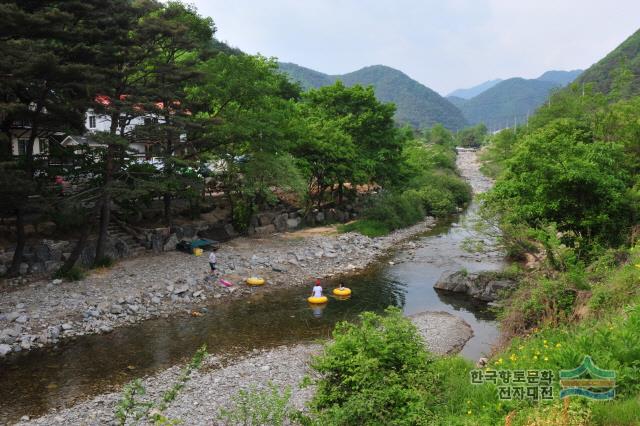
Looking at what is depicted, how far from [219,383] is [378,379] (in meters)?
6.31

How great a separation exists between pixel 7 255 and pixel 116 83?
870cm

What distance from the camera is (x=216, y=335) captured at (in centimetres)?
1636

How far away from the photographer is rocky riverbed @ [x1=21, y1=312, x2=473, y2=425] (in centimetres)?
1085

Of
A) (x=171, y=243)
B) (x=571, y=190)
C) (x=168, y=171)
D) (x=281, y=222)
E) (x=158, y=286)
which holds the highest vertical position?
(x=571, y=190)

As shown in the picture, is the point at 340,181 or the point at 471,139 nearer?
the point at 340,181

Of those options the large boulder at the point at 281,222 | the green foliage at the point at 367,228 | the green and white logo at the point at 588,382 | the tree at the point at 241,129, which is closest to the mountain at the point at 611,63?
the green foliage at the point at 367,228

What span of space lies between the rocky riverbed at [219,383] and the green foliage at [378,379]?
3.45 metres

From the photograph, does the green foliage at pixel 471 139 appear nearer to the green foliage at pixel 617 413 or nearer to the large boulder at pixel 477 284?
the large boulder at pixel 477 284

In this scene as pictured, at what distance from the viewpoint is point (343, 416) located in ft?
23.8

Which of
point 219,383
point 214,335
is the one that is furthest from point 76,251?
point 219,383

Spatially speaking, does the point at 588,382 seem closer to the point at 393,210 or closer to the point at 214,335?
the point at 214,335

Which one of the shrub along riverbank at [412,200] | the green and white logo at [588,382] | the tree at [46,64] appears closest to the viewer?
the green and white logo at [588,382]

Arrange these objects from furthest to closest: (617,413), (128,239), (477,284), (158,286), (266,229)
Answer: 1. (266,229)
2. (128,239)
3. (477,284)
4. (158,286)
5. (617,413)

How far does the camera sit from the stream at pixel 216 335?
12633 mm
